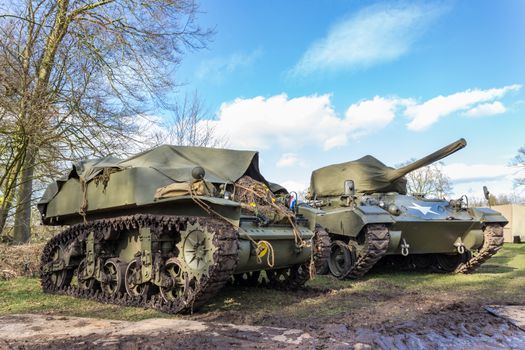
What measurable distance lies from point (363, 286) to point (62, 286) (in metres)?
5.34

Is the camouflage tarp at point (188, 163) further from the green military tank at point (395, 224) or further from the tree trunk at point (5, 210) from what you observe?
the tree trunk at point (5, 210)

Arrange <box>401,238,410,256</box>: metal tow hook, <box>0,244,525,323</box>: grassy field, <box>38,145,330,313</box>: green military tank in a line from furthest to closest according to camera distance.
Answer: <box>401,238,410,256</box>: metal tow hook < <box>0,244,525,323</box>: grassy field < <box>38,145,330,313</box>: green military tank

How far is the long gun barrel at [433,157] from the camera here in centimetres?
1031

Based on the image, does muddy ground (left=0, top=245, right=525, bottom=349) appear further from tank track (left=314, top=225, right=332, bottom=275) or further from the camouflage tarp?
the camouflage tarp

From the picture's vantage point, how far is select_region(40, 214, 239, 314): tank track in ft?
18.3

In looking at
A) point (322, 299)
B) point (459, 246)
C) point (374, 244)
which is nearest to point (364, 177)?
point (459, 246)

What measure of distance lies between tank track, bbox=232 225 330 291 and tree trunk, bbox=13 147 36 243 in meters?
5.98

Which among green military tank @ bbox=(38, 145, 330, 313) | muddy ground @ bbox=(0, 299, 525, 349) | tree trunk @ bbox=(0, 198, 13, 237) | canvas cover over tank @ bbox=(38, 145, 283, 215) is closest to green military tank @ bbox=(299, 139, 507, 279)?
green military tank @ bbox=(38, 145, 330, 313)

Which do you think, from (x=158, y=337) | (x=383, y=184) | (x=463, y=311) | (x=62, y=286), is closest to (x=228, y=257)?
(x=158, y=337)

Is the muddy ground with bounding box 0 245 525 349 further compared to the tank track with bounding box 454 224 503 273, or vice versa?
the tank track with bounding box 454 224 503 273

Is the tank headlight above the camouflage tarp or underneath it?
underneath

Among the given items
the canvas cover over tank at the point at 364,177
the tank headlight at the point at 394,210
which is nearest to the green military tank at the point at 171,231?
the tank headlight at the point at 394,210

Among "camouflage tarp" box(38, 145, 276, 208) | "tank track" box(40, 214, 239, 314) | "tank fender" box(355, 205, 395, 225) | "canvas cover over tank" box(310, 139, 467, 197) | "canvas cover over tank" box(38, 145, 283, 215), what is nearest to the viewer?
"tank track" box(40, 214, 239, 314)

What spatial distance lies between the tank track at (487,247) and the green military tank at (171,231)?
4907mm
